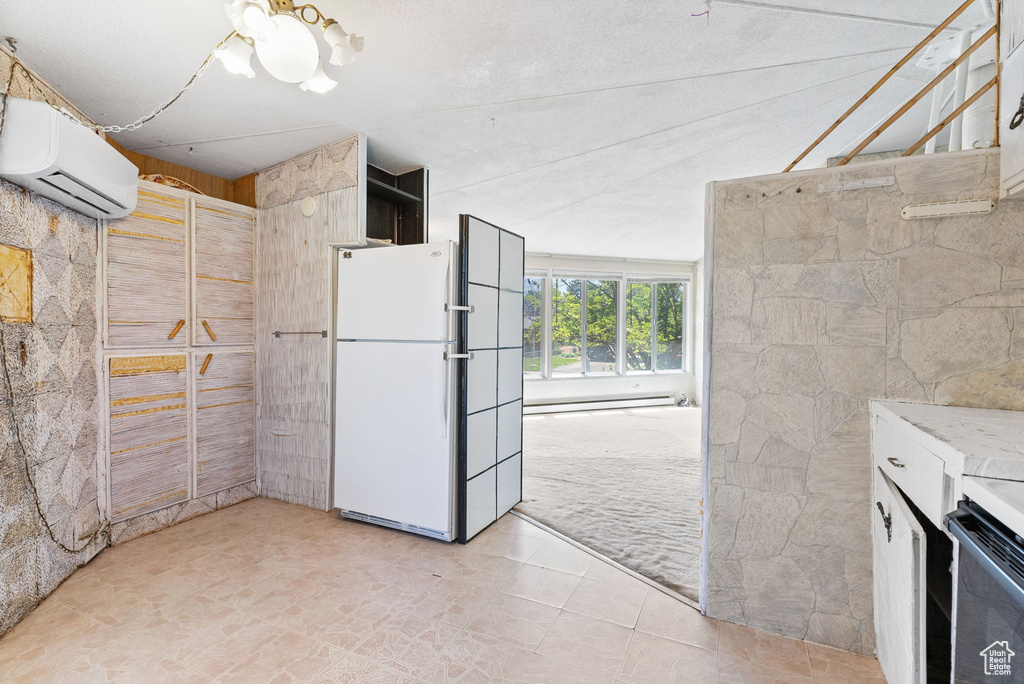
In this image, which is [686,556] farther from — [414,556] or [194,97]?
[194,97]

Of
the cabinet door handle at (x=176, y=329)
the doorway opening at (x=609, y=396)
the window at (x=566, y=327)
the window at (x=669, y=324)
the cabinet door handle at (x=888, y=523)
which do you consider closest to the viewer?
the cabinet door handle at (x=888, y=523)

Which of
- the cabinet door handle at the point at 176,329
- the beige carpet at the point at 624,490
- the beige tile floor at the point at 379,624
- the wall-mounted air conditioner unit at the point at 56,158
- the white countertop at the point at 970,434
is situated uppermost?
the wall-mounted air conditioner unit at the point at 56,158

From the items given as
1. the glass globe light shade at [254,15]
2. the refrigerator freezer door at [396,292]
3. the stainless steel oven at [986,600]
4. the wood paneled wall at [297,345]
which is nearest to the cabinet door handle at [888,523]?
the stainless steel oven at [986,600]

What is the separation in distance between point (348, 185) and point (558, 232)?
319cm

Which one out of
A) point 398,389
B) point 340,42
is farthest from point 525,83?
point 398,389

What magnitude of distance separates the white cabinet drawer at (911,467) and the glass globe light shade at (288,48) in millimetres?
2134

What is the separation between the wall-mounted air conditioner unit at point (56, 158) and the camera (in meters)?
1.74

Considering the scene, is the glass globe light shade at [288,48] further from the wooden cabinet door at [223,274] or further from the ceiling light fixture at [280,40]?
the wooden cabinet door at [223,274]

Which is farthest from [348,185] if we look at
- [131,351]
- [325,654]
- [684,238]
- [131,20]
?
[684,238]

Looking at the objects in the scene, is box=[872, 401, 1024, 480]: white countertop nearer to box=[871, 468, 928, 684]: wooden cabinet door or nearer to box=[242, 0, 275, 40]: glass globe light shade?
box=[871, 468, 928, 684]: wooden cabinet door

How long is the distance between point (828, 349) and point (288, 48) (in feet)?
7.18

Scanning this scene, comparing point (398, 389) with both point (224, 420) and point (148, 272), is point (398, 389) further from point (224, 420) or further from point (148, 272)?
point (148, 272)

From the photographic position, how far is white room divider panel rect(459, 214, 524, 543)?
2.66m

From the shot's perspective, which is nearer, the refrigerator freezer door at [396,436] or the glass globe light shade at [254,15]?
the glass globe light shade at [254,15]
